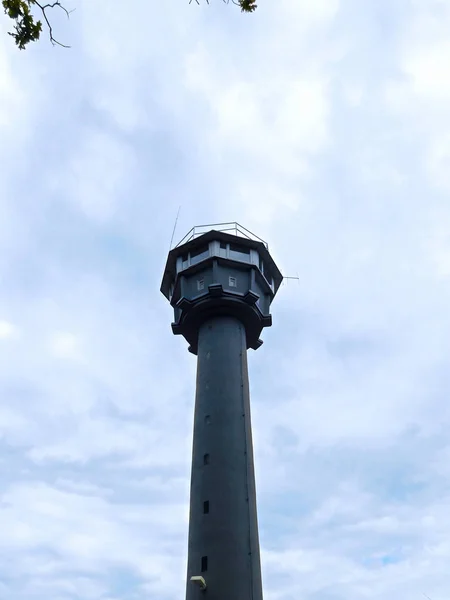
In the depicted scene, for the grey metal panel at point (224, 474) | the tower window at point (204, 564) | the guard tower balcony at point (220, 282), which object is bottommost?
the tower window at point (204, 564)

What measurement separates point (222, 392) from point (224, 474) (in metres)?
4.65

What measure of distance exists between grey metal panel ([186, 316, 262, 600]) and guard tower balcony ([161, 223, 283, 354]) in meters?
1.08

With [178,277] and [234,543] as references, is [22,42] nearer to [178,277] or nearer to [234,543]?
[234,543]

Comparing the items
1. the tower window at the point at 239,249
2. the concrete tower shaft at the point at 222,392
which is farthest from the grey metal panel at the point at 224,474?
the tower window at the point at 239,249

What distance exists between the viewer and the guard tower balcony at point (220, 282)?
1399 inches

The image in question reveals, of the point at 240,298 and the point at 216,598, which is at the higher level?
the point at 240,298

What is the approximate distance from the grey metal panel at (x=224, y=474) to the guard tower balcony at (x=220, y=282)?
1.08 m

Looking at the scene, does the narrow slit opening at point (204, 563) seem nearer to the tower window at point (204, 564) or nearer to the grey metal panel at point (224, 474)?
the tower window at point (204, 564)

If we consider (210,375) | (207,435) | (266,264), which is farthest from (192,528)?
(266,264)

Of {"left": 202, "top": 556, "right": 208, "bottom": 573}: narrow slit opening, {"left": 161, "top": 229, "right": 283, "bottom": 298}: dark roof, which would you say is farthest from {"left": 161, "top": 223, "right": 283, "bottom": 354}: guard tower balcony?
{"left": 202, "top": 556, "right": 208, "bottom": 573}: narrow slit opening

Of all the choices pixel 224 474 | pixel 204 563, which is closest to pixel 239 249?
pixel 224 474

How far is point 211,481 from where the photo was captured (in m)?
29.1

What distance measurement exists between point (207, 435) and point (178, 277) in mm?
11037

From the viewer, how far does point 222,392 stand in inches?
1267
